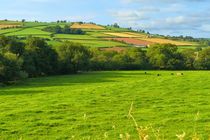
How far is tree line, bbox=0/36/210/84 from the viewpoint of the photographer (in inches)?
2815

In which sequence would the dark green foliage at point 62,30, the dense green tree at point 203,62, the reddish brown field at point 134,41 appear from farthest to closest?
1. the dark green foliage at point 62,30
2. the reddish brown field at point 134,41
3. the dense green tree at point 203,62

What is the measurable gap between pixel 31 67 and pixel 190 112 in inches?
2365

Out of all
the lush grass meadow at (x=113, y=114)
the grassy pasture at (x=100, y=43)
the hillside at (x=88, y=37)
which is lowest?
the grassy pasture at (x=100, y=43)

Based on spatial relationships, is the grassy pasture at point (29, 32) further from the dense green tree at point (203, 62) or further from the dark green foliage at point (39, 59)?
the dense green tree at point (203, 62)

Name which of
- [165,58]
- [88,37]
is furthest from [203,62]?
[88,37]

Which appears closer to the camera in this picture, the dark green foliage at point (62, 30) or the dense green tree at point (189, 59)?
the dense green tree at point (189, 59)

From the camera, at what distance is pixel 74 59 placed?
9756 centimetres

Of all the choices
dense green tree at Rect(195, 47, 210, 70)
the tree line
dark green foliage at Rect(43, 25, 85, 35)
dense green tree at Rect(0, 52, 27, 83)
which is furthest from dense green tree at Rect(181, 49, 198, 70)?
dense green tree at Rect(0, 52, 27, 83)

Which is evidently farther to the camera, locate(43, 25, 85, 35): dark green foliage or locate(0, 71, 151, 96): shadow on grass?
locate(43, 25, 85, 35): dark green foliage

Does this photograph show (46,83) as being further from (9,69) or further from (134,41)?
(134,41)

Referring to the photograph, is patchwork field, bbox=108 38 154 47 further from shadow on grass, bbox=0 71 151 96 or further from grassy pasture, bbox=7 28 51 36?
shadow on grass, bbox=0 71 151 96

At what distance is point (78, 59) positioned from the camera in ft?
321

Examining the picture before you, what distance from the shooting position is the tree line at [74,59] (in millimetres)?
71500

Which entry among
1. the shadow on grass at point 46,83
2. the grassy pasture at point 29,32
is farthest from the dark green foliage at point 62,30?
the shadow on grass at point 46,83
